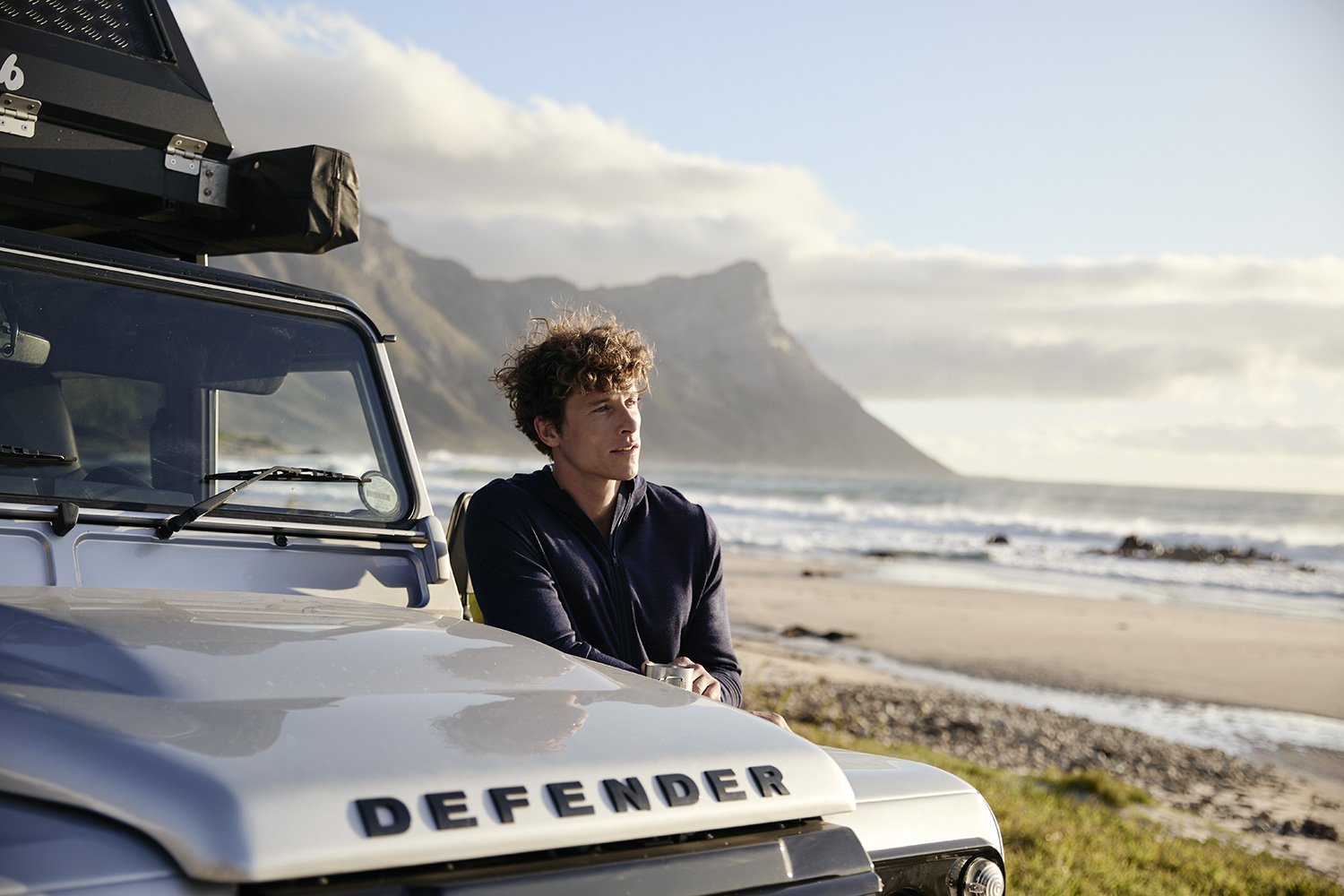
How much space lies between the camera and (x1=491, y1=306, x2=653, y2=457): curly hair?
2979mm

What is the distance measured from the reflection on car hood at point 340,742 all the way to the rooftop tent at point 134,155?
4.52 ft

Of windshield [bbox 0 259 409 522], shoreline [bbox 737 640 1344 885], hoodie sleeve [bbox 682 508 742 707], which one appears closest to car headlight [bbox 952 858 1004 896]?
hoodie sleeve [bbox 682 508 742 707]

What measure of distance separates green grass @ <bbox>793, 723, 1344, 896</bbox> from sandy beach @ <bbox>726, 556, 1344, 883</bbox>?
48 centimetres

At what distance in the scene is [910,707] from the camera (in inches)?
374

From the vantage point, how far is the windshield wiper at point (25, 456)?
7.52ft

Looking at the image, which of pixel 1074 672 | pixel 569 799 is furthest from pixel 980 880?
pixel 1074 672

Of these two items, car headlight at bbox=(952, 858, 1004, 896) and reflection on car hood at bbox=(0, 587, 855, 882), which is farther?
car headlight at bbox=(952, 858, 1004, 896)

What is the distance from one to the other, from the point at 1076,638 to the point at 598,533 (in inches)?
536

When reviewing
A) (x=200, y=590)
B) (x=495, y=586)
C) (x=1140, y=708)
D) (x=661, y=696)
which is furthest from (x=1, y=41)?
(x=1140, y=708)

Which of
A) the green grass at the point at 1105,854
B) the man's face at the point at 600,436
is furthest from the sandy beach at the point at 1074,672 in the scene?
the man's face at the point at 600,436

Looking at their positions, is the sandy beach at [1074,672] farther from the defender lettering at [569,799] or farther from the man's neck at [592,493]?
the defender lettering at [569,799]

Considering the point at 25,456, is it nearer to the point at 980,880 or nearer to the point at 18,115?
the point at 18,115

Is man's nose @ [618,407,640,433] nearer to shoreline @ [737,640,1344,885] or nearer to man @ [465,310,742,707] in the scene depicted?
man @ [465,310,742,707]

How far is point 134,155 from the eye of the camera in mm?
2961
